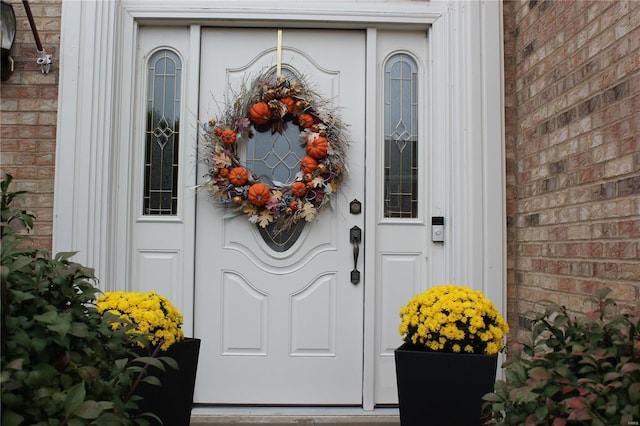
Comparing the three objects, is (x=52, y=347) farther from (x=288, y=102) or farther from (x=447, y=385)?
(x=288, y=102)

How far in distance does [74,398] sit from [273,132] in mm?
2458

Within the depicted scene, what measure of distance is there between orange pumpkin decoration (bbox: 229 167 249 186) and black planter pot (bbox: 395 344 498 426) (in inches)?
56.1

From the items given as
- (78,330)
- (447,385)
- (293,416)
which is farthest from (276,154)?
(78,330)

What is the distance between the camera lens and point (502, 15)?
3527 mm

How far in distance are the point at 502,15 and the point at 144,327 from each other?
8.53 feet

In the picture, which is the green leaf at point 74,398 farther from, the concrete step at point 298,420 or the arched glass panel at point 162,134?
the arched glass panel at point 162,134

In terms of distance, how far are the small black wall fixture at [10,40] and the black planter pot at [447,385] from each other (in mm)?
2487

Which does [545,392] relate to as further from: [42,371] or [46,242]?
[46,242]

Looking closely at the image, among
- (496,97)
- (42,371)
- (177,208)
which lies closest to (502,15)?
(496,97)

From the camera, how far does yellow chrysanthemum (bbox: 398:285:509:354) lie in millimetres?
2506

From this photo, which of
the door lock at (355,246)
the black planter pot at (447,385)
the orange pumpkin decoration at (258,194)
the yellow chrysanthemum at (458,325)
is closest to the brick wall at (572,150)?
the yellow chrysanthemum at (458,325)

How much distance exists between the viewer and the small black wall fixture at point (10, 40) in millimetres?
3299

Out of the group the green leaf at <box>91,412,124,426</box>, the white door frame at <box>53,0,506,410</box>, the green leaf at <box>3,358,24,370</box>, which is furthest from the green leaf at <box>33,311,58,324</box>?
the white door frame at <box>53,0,506,410</box>

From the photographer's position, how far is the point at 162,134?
142 inches
